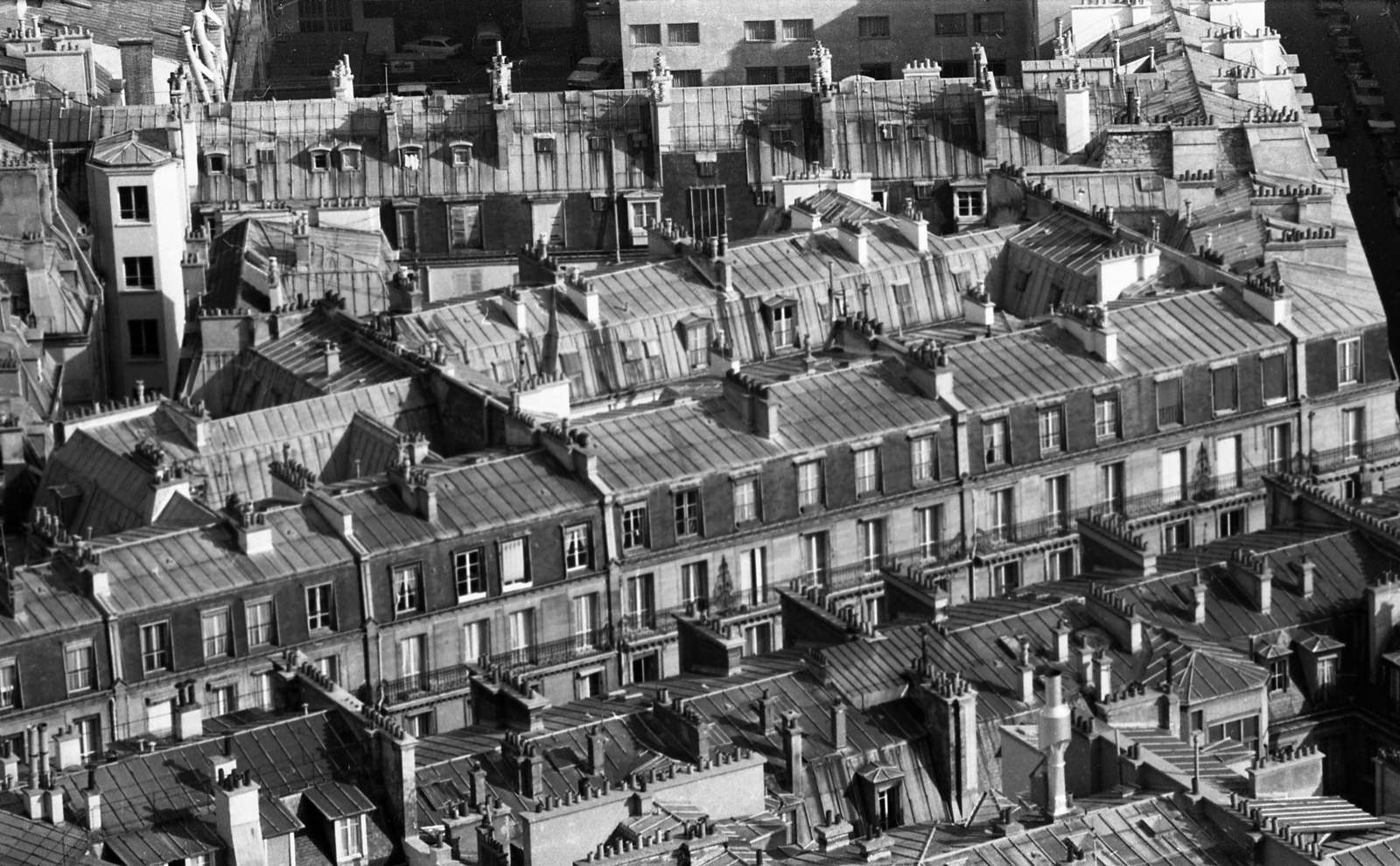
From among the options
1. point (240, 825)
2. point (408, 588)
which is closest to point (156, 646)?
point (408, 588)

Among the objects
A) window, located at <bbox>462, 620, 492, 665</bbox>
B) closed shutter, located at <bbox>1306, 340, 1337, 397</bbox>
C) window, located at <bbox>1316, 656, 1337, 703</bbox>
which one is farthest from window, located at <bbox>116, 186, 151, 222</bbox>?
window, located at <bbox>1316, 656, 1337, 703</bbox>

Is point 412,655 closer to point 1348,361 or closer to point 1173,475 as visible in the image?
point 1173,475

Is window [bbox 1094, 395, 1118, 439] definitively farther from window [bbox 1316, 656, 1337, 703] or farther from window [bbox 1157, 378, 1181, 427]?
window [bbox 1316, 656, 1337, 703]

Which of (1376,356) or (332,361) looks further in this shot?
(332,361)

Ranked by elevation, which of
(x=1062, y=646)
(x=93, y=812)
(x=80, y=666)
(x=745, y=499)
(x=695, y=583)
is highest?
(x=745, y=499)

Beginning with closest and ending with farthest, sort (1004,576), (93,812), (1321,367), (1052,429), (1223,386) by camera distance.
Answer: (93,812), (1004,576), (1052,429), (1223,386), (1321,367)

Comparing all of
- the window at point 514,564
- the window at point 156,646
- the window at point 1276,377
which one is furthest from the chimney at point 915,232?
the window at point 156,646

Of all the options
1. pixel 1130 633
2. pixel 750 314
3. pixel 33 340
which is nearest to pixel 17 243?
pixel 33 340
